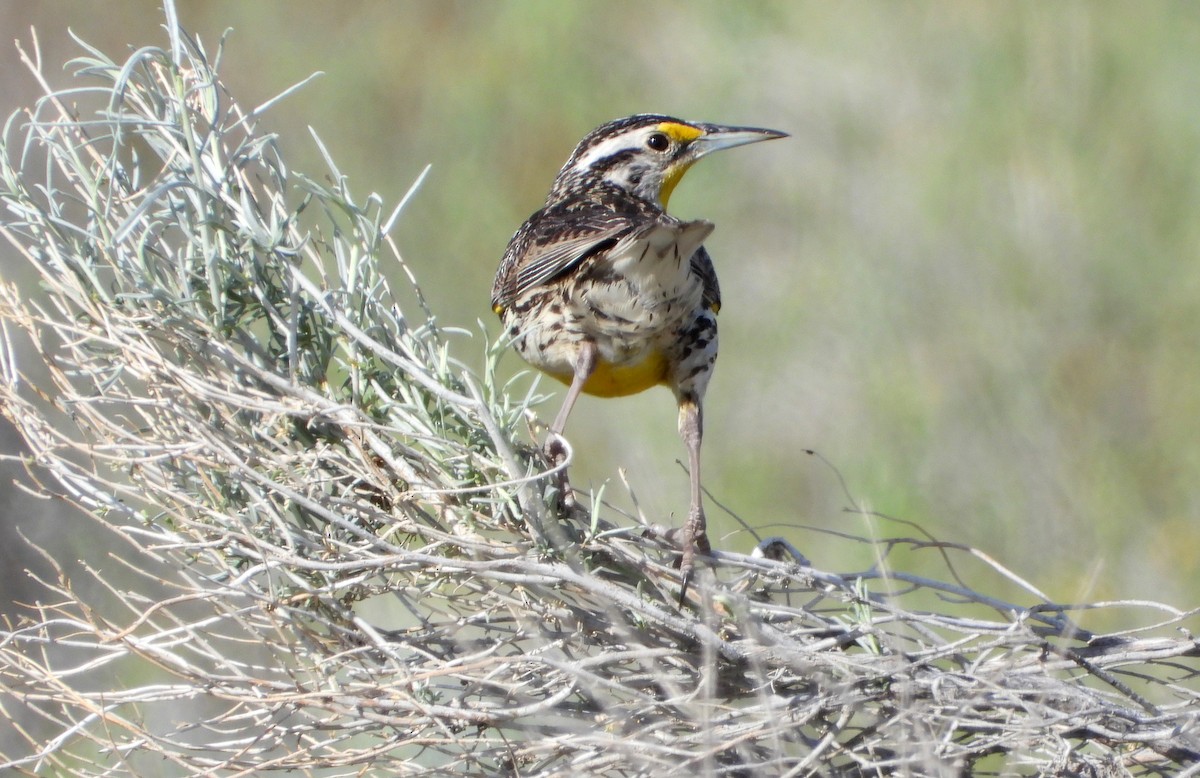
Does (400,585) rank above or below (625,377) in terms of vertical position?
below

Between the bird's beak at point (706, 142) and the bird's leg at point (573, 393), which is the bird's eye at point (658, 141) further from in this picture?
the bird's leg at point (573, 393)

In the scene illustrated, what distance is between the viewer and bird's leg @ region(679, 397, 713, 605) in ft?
7.91

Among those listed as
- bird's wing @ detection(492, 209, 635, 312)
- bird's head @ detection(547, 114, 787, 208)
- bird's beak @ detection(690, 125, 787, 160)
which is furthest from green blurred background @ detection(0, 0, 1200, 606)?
bird's wing @ detection(492, 209, 635, 312)

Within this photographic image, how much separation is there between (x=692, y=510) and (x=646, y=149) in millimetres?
1517

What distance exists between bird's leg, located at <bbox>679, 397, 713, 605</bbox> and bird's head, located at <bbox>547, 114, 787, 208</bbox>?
2.71 ft

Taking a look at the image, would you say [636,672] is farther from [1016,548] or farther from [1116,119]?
[1116,119]

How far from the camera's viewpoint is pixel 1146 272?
6.32 m

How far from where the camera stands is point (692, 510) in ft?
9.61

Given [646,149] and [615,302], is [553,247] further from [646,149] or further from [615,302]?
[646,149]

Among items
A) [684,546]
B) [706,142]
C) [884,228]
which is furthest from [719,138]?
[884,228]

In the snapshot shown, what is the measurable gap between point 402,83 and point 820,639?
772cm

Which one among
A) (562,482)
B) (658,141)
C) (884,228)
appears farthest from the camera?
(884,228)

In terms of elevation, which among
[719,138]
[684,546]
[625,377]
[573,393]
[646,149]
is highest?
[719,138]

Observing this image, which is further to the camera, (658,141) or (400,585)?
(658,141)
